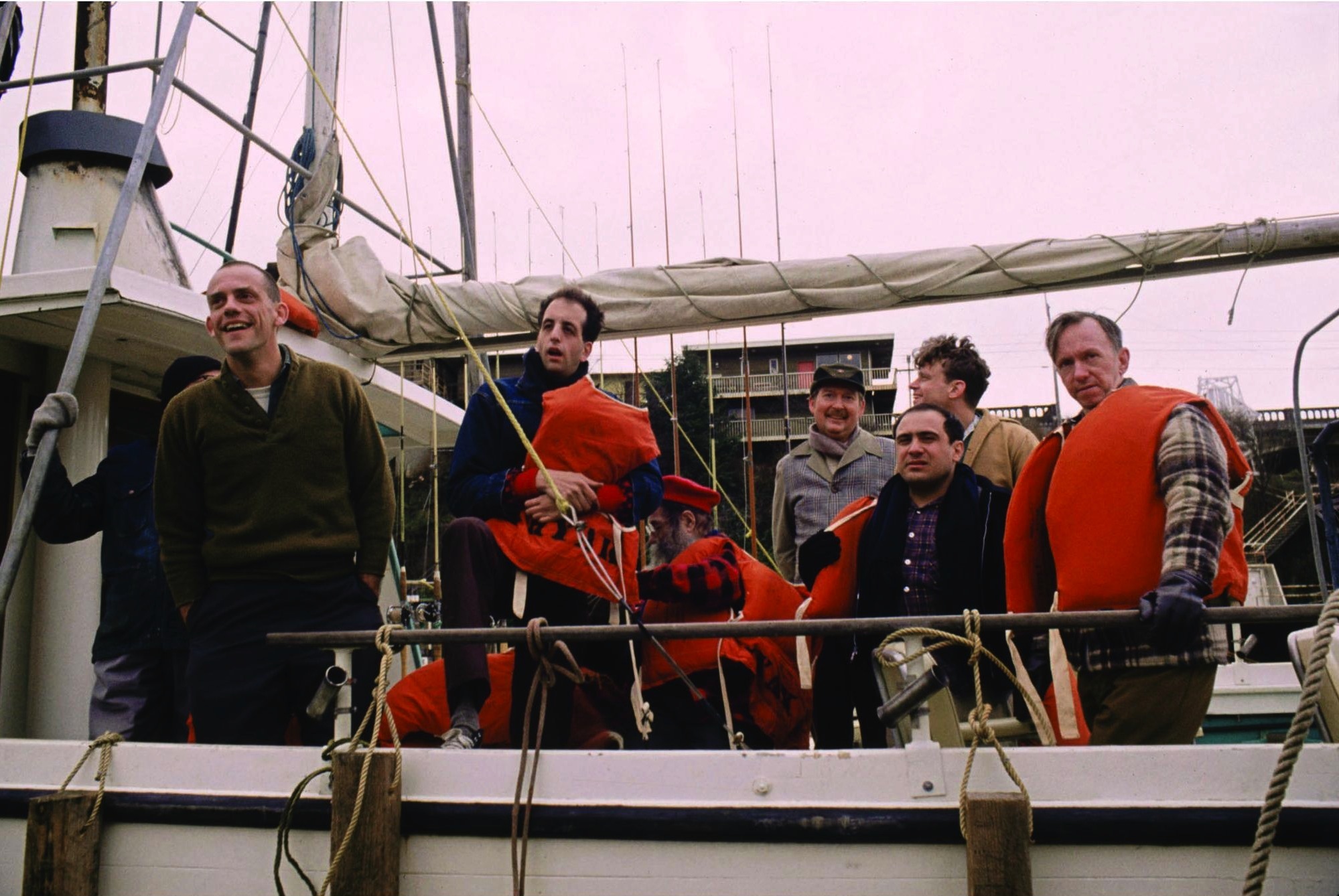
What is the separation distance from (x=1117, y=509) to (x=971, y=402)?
4.82ft

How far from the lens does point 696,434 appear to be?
16.2 meters

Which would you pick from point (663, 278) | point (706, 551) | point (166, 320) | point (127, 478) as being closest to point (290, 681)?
point (127, 478)

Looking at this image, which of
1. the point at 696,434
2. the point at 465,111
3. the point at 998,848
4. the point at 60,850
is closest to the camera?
the point at 998,848

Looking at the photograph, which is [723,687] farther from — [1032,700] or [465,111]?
[465,111]

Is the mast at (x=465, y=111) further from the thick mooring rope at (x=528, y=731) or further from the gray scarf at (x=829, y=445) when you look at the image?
the thick mooring rope at (x=528, y=731)

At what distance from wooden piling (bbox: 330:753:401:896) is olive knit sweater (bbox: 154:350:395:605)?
0.69 meters

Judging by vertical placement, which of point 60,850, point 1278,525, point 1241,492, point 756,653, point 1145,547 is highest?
point 1241,492

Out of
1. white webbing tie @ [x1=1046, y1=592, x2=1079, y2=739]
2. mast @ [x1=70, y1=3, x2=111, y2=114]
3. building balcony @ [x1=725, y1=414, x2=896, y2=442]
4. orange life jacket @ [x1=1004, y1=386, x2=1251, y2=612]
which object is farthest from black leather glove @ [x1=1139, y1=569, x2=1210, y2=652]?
building balcony @ [x1=725, y1=414, x2=896, y2=442]

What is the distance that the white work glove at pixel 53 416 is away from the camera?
119 inches

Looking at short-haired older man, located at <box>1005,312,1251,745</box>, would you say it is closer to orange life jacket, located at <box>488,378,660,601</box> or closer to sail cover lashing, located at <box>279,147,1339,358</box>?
orange life jacket, located at <box>488,378,660,601</box>

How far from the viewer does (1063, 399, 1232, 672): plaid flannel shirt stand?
2.29 metres

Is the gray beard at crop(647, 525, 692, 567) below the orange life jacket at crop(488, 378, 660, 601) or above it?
below

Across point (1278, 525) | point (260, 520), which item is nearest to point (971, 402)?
point (260, 520)

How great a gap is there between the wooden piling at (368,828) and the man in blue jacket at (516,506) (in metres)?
0.28
